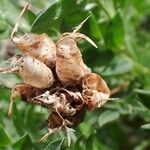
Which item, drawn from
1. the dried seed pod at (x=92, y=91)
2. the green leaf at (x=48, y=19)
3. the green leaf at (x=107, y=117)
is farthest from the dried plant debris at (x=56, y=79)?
the green leaf at (x=107, y=117)

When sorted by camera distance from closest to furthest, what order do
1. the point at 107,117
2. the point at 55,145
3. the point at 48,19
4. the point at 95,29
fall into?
the point at 55,145, the point at 48,19, the point at 95,29, the point at 107,117

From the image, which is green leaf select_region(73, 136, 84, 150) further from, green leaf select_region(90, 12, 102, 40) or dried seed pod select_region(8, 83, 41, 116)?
green leaf select_region(90, 12, 102, 40)

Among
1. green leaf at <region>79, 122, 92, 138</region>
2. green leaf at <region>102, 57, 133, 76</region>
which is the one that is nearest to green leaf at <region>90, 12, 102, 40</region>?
green leaf at <region>102, 57, 133, 76</region>

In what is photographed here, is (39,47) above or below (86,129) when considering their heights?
above

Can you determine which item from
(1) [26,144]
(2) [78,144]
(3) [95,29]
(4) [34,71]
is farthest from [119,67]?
(4) [34,71]

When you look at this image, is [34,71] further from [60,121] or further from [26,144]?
[26,144]

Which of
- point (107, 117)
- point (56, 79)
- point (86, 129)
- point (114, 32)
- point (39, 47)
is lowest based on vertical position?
point (107, 117)

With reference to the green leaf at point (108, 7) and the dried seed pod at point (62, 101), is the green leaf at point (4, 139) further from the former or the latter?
the green leaf at point (108, 7)
